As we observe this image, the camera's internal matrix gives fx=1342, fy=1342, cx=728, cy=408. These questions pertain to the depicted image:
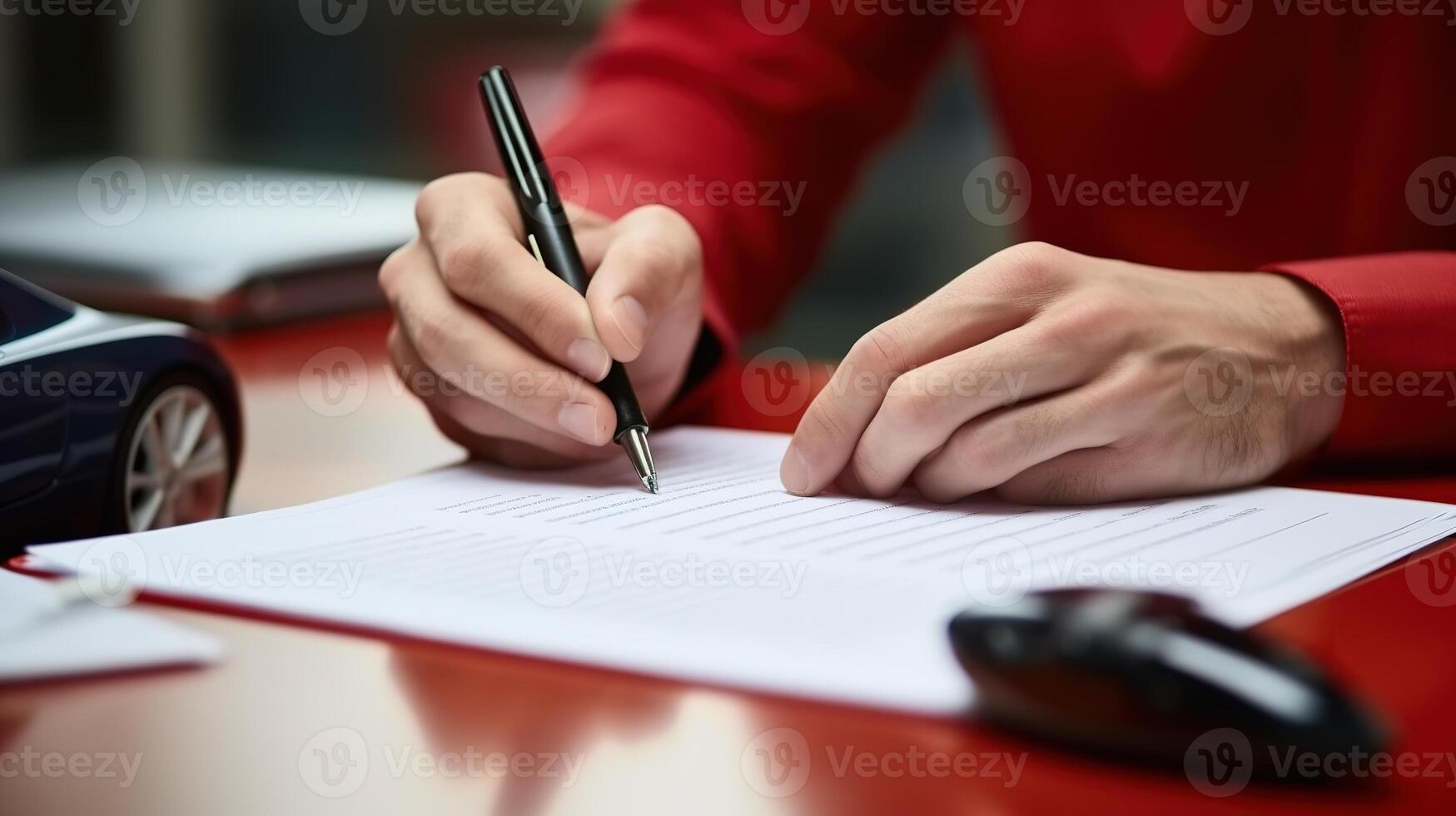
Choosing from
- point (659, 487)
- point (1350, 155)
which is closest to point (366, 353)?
point (659, 487)

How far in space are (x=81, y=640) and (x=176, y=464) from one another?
227 mm

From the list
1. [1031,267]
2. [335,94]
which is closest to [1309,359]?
[1031,267]

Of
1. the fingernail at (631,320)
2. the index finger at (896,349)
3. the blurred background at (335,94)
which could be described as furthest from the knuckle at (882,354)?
the blurred background at (335,94)

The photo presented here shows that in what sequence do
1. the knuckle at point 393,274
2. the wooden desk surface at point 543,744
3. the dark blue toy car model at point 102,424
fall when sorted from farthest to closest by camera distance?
the knuckle at point 393,274
the dark blue toy car model at point 102,424
the wooden desk surface at point 543,744

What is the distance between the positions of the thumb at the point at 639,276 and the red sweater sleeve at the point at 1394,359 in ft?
1.08

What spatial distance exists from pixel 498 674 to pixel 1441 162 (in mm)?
817

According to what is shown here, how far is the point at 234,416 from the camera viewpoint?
672mm

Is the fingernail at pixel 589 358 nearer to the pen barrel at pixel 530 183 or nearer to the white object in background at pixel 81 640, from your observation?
the pen barrel at pixel 530 183

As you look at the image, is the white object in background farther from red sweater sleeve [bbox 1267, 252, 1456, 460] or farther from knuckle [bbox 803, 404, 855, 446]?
red sweater sleeve [bbox 1267, 252, 1456, 460]

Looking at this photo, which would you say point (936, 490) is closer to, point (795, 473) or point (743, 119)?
point (795, 473)

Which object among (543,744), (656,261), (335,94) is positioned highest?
(335,94)

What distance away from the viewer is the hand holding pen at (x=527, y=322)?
651 millimetres

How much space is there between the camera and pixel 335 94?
10.2 ft

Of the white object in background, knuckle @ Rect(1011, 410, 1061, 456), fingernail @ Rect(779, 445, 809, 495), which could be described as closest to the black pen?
fingernail @ Rect(779, 445, 809, 495)
